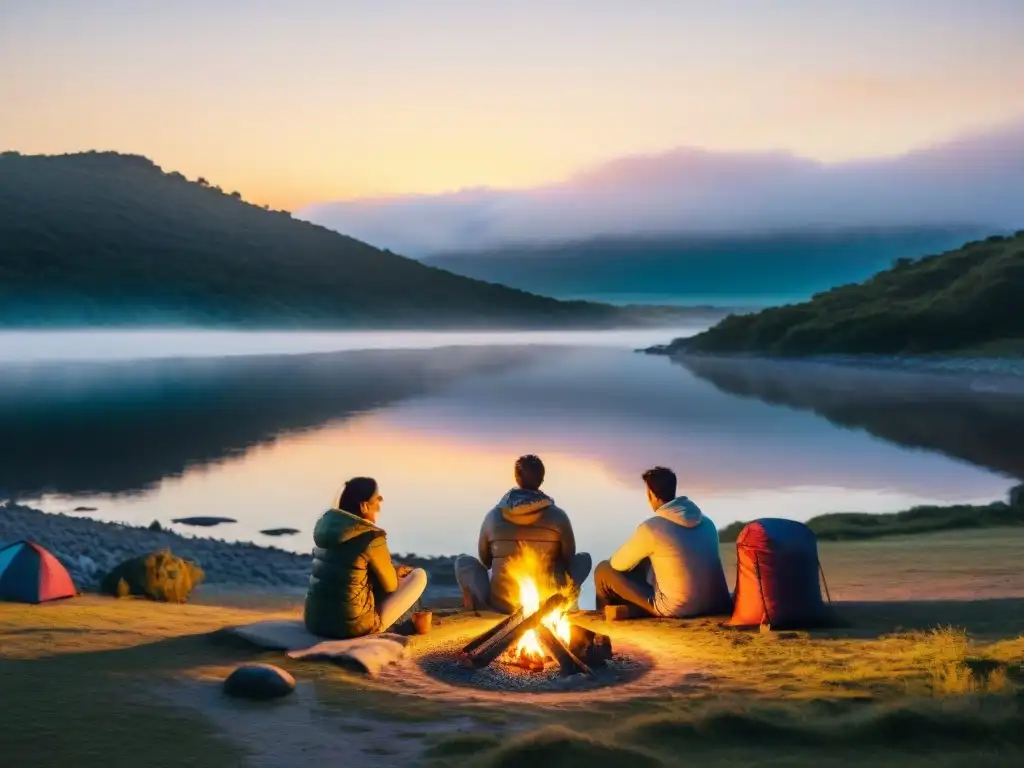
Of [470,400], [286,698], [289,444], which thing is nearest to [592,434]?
[289,444]

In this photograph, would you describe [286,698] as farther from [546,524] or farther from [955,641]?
[955,641]

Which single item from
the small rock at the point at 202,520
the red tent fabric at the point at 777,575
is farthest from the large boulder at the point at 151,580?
the small rock at the point at 202,520

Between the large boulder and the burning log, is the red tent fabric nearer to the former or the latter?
the burning log

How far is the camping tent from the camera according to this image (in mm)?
11375

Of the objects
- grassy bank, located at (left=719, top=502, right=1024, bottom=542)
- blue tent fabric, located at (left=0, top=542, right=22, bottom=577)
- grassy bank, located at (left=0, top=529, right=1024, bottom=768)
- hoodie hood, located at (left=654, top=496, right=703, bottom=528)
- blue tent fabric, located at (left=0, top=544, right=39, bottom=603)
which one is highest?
hoodie hood, located at (left=654, top=496, right=703, bottom=528)

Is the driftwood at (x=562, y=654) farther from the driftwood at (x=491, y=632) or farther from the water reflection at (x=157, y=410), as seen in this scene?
the water reflection at (x=157, y=410)

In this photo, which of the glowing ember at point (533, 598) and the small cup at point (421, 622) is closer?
the glowing ember at point (533, 598)

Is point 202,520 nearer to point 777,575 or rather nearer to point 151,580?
point 151,580

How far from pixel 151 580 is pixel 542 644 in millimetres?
6626

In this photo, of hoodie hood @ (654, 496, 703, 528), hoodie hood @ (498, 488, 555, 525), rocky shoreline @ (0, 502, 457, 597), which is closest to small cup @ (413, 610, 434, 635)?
hoodie hood @ (498, 488, 555, 525)

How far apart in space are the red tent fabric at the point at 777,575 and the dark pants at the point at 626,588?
93cm

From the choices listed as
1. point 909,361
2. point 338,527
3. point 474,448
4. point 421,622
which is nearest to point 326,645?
point 338,527

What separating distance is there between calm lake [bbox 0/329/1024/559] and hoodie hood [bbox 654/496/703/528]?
37.2 feet

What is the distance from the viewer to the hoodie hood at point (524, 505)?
9.76m
